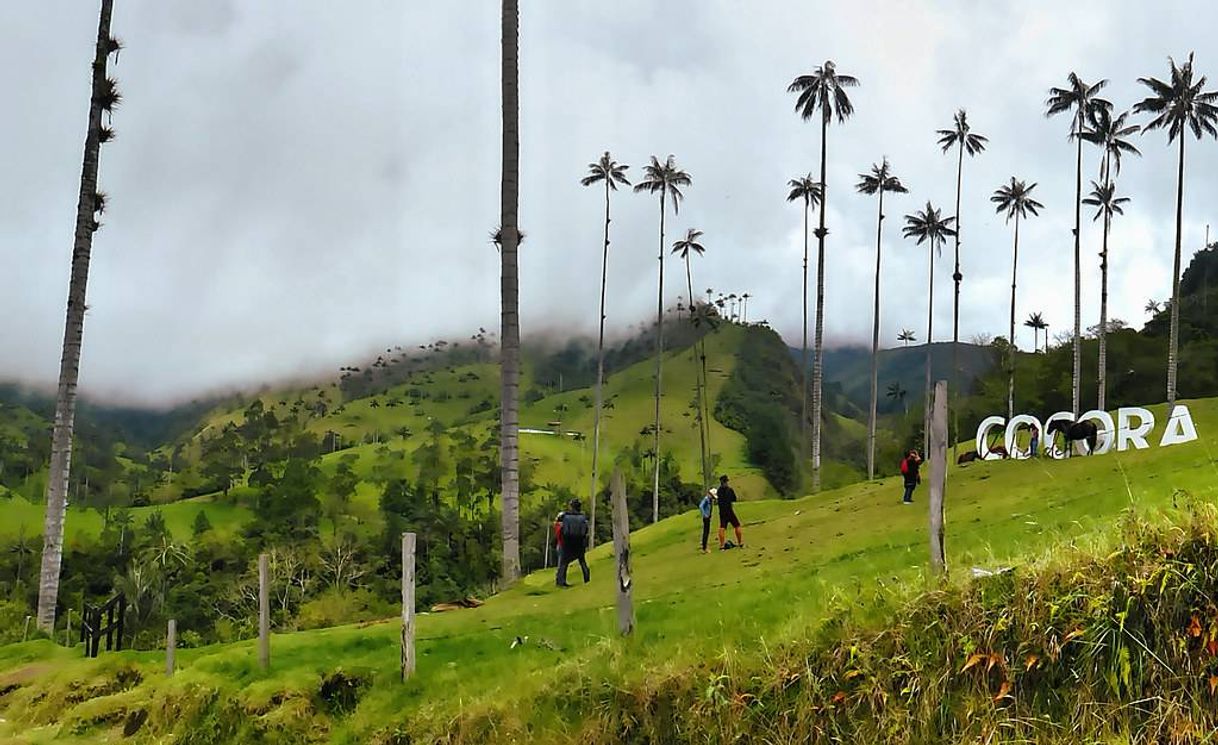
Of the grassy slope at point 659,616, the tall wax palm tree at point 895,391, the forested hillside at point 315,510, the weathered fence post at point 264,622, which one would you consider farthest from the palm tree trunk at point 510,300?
the tall wax palm tree at point 895,391

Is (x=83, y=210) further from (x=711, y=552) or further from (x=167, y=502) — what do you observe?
(x=167, y=502)

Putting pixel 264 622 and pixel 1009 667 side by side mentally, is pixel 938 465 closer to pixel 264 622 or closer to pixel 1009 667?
pixel 1009 667

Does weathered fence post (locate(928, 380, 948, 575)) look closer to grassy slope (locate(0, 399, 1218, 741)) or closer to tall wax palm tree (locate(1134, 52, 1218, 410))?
grassy slope (locate(0, 399, 1218, 741))

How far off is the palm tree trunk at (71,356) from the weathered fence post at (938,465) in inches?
859

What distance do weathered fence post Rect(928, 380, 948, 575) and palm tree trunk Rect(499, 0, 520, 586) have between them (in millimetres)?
13667

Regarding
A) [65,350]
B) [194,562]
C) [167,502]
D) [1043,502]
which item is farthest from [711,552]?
[167,502]

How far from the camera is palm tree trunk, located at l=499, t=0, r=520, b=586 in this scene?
76.1ft

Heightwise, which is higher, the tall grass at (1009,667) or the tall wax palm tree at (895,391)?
the tall wax palm tree at (895,391)

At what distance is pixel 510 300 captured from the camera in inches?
937

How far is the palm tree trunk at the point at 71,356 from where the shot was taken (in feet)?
80.3

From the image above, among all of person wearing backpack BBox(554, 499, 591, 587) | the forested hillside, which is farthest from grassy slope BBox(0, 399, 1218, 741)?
the forested hillside

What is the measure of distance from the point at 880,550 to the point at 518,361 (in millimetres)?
10035

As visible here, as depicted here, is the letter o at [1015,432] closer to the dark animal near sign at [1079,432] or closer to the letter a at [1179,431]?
the dark animal near sign at [1079,432]

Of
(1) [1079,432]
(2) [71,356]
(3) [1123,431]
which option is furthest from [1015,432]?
(2) [71,356]
